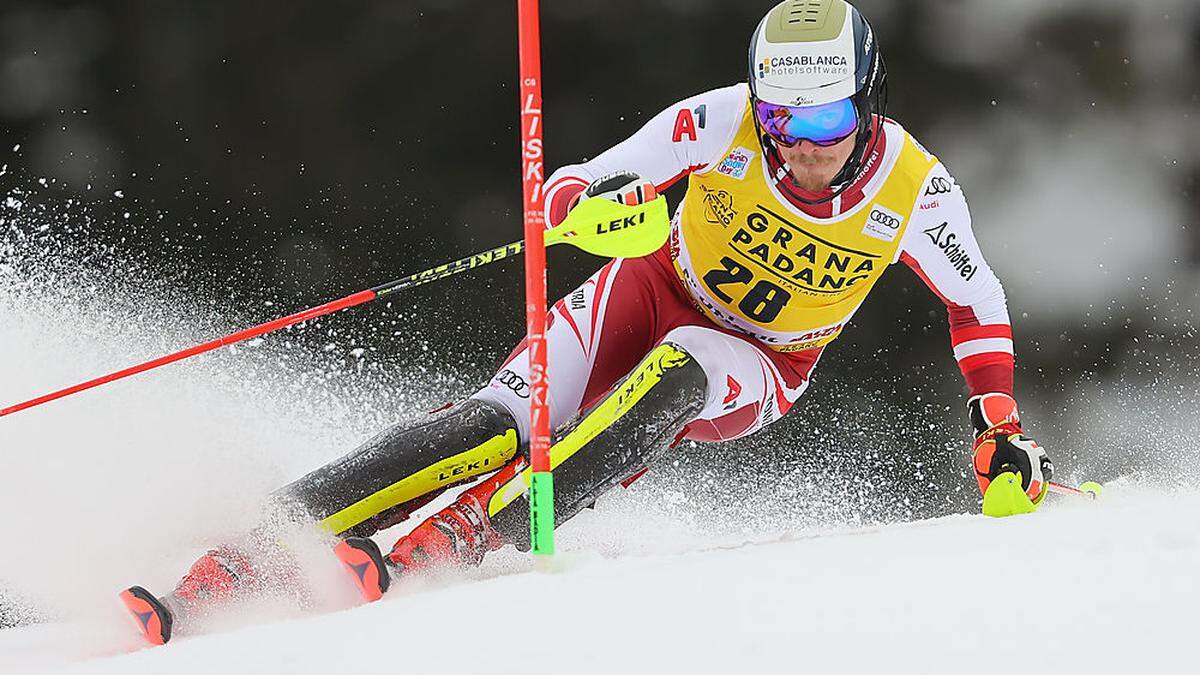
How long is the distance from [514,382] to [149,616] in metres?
0.83

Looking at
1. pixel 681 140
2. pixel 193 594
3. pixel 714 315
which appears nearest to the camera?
pixel 193 594

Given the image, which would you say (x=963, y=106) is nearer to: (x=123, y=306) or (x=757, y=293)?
(x=757, y=293)

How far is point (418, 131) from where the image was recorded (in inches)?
189

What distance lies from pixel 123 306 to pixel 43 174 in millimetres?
791

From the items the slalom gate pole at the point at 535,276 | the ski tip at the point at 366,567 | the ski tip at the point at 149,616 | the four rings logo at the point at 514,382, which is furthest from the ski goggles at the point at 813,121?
the ski tip at the point at 149,616

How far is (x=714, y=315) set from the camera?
272 cm

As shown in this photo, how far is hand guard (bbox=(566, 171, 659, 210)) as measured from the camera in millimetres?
2160

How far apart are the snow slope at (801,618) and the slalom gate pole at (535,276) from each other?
0.38 ft

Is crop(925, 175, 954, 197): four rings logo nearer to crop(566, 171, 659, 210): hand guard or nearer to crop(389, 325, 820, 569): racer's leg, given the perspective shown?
crop(389, 325, 820, 569): racer's leg

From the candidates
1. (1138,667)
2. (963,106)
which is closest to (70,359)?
(1138,667)

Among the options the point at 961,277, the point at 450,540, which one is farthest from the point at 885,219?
the point at 450,540

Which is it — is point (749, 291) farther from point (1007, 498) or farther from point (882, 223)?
point (1007, 498)

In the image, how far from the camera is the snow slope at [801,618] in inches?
53.9

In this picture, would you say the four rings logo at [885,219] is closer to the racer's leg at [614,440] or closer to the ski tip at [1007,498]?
the racer's leg at [614,440]
